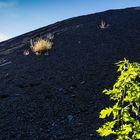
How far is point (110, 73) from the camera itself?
13.5 m

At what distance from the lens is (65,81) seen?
13.1 m

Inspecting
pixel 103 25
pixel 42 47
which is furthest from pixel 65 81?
pixel 103 25

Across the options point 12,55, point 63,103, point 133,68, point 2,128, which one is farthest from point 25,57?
point 133,68

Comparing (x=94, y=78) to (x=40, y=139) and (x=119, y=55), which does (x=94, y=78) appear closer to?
(x=119, y=55)

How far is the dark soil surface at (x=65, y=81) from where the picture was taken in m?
9.98

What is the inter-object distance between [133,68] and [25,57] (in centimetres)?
1195

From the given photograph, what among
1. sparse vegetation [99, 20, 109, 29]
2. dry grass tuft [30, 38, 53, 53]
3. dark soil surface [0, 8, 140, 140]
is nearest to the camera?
dark soil surface [0, 8, 140, 140]

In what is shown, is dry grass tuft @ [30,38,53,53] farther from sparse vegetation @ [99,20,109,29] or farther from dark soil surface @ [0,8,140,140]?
sparse vegetation @ [99,20,109,29]

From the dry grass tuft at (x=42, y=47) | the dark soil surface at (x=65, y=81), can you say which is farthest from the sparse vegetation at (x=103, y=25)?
the dry grass tuft at (x=42, y=47)

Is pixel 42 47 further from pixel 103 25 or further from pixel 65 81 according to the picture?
pixel 103 25

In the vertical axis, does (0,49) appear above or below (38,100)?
above

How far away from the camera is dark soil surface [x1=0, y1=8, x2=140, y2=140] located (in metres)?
9.98

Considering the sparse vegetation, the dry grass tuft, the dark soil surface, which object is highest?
the sparse vegetation

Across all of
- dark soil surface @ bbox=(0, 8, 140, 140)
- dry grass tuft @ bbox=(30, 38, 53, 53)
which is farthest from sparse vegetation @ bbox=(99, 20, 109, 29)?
dry grass tuft @ bbox=(30, 38, 53, 53)
